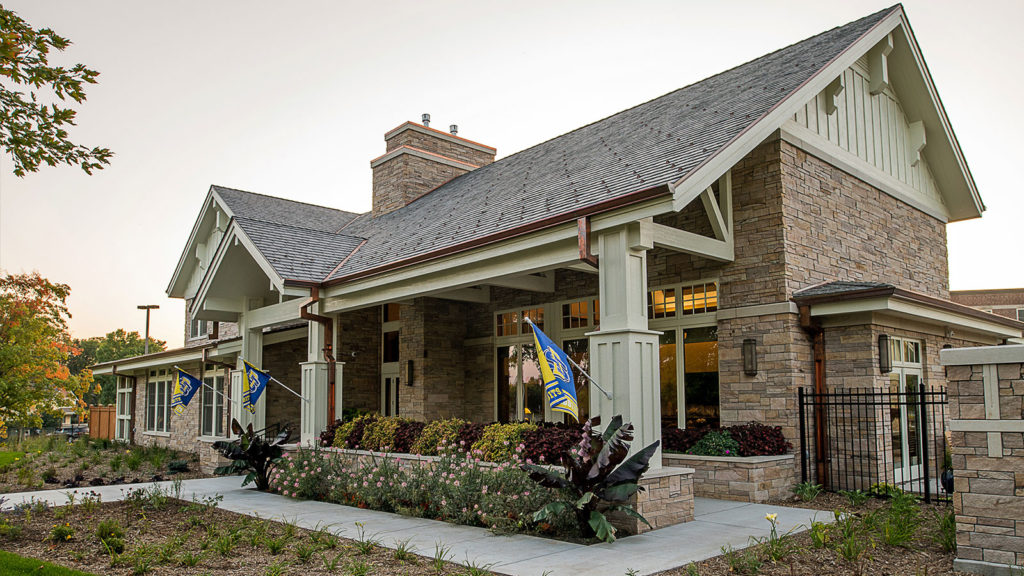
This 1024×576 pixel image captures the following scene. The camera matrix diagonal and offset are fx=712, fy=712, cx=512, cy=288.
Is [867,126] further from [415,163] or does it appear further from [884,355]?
[415,163]

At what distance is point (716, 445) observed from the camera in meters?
9.45

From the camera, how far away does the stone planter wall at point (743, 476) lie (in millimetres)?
9047

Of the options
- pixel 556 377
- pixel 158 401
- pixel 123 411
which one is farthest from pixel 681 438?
pixel 123 411

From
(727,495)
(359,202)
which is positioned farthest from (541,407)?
(359,202)

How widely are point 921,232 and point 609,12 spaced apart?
7396mm

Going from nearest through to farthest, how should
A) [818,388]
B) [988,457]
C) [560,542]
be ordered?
[988,457]
[560,542]
[818,388]

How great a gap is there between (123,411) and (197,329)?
5.80m

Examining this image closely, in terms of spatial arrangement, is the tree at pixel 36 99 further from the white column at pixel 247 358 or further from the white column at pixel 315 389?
the white column at pixel 247 358

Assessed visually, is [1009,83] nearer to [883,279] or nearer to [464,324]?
[883,279]

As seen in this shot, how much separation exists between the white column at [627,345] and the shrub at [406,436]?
12.9ft

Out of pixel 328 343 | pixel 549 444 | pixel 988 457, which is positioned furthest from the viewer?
pixel 328 343

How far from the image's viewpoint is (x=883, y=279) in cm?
1246

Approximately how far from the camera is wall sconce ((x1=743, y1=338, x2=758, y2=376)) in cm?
1007

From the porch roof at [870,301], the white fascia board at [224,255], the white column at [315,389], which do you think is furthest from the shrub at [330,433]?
the porch roof at [870,301]
